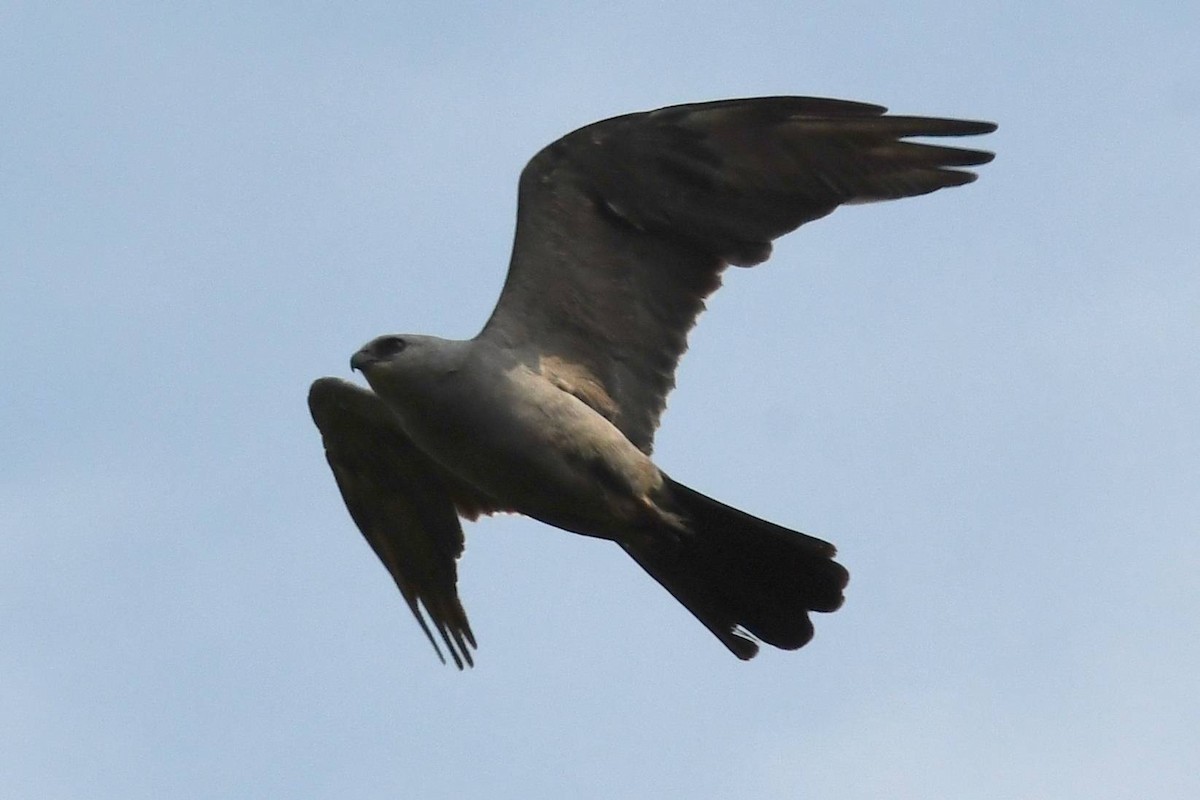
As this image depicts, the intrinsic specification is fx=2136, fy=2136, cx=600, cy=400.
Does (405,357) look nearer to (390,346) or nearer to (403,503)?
(390,346)

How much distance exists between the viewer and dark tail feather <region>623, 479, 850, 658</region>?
38.9 ft

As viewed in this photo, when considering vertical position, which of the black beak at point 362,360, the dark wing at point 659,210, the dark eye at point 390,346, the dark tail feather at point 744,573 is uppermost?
the dark wing at point 659,210

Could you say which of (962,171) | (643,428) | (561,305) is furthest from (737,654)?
(962,171)

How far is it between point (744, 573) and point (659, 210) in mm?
2102

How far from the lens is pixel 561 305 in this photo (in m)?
12.0

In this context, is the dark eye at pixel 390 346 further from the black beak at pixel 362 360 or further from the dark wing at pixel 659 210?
the dark wing at pixel 659 210

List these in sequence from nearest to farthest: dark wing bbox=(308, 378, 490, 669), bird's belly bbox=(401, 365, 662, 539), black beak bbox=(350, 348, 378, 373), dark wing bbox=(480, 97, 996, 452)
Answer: bird's belly bbox=(401, 365, 662, 539) < black beak bbox=(350, 348, 378, 373) < dark wing bbox=(480, 97, 996, 452) < dark wing bbox=(308, 378, 490, 669)

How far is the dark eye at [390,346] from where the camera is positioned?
11422 mm

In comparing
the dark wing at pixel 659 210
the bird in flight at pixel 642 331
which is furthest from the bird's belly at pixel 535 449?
the dark wing at pixel 659 210

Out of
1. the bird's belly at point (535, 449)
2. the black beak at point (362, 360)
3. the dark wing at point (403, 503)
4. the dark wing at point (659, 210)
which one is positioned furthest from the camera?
the dark wing at point (403, 503)

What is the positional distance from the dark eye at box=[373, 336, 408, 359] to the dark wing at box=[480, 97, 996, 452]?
21.1 inches

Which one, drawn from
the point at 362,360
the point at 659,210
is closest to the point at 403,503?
the point at 362,360

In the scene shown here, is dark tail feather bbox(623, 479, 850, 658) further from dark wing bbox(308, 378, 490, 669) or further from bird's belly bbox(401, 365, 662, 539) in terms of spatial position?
dark wing bbox(308, 378, 490, 669)

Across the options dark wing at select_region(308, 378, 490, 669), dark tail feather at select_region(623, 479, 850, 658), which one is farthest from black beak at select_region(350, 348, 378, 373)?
dark tail feather at select_region(623, 479, 850, 658)
